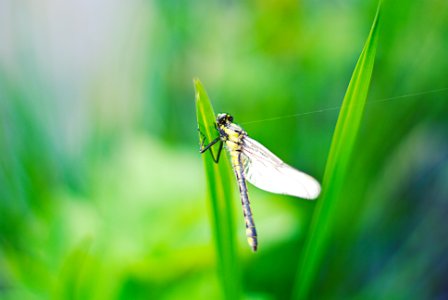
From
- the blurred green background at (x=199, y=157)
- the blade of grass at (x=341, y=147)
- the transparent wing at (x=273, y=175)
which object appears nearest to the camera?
the blade of grass at (x=341, y=147)

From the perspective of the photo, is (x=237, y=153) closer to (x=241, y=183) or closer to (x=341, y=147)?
(x=241, y=183)

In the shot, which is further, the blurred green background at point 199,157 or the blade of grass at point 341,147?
the blurred green background at point 199,157

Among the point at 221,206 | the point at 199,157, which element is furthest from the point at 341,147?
the point at 199,157

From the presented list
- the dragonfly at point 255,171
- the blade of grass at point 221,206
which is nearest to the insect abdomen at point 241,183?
the dragonfly at point 255,171

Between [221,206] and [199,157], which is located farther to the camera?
[199,157]

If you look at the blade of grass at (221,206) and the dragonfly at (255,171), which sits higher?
the dragonfly at (255,171)

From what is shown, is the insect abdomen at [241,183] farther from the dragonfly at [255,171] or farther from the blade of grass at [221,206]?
the blade of grass at [221,206]

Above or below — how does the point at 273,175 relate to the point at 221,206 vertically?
above
